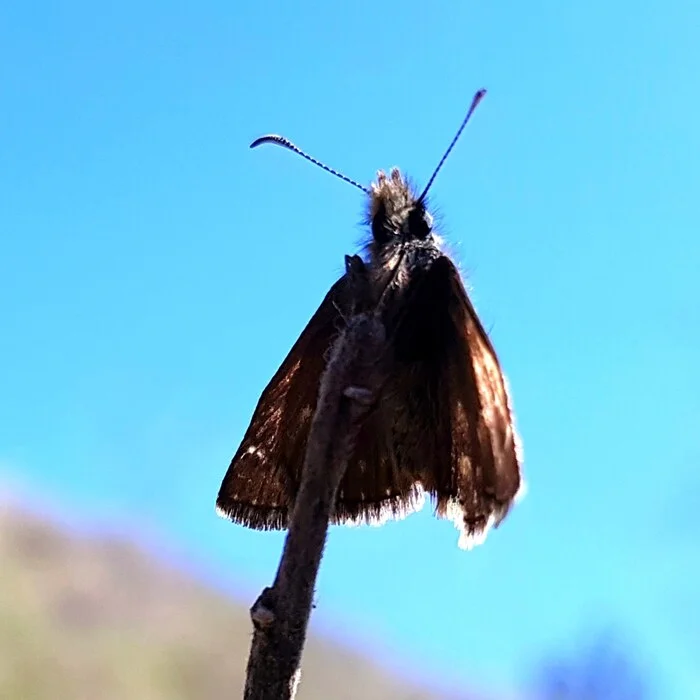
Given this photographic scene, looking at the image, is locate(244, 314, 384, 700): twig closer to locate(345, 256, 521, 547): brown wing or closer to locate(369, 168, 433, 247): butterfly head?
locate(345, 256, 521, 547): brown wing

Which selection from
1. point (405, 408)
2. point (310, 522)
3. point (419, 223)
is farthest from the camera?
point (419, 223)

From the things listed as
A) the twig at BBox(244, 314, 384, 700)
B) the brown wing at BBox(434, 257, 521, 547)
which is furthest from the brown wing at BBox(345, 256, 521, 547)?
the twig at BBox(244, 314, 384, 700)

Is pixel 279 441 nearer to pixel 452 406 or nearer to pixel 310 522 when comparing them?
pixel 452 406

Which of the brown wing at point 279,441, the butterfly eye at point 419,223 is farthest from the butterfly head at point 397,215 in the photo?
the brown wing at point 279,441

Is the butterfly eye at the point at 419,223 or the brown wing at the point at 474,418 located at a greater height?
the butterfly eye at the point at 419,223

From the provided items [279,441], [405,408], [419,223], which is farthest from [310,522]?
[419,223]

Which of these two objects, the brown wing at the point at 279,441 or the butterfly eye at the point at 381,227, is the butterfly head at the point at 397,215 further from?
the brown wing at the point at 279,441

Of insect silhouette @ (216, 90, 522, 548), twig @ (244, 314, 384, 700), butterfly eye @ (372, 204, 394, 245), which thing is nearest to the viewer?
twig @ (244, 314, 384, 700)
